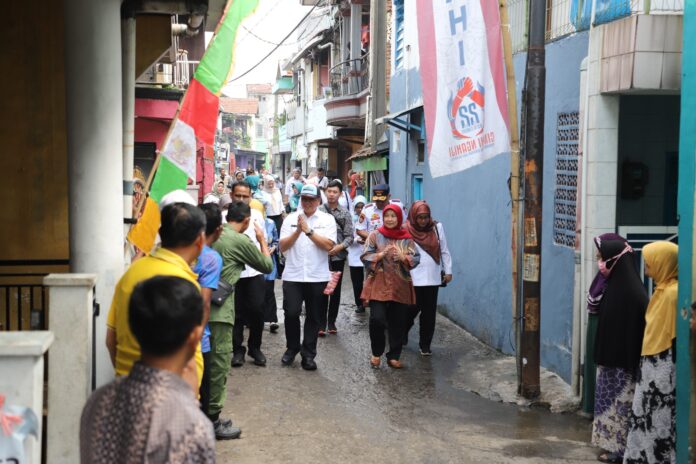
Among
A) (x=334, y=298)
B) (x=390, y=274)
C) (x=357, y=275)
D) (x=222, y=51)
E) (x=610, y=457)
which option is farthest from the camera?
(x=357, y=275)

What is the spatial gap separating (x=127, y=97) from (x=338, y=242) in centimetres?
365

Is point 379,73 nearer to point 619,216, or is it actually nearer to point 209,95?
point 619,216

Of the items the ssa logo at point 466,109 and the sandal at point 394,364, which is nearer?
the ssa logo at point 466,109

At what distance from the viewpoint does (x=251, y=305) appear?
9.14 meters

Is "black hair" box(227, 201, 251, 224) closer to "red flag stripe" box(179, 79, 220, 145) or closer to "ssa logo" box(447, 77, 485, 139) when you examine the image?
"red flag stripe" box(179, 79, 220, 145)

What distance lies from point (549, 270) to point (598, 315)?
6.46 feet

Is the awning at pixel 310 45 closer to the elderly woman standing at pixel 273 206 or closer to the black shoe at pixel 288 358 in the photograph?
the elderly woman standing at pixel 273 206

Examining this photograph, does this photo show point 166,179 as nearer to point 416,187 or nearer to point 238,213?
point 238,213

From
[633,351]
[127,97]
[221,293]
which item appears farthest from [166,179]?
[633,351]

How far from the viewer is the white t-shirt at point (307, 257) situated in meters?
9.09

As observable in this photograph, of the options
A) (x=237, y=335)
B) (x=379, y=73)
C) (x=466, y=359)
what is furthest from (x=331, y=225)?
(x=379, y=73)

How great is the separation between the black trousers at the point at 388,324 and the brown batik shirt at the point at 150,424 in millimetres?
6446

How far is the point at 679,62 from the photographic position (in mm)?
6973

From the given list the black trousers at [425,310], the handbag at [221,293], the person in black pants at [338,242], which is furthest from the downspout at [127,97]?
the black trousers at [425,310]
